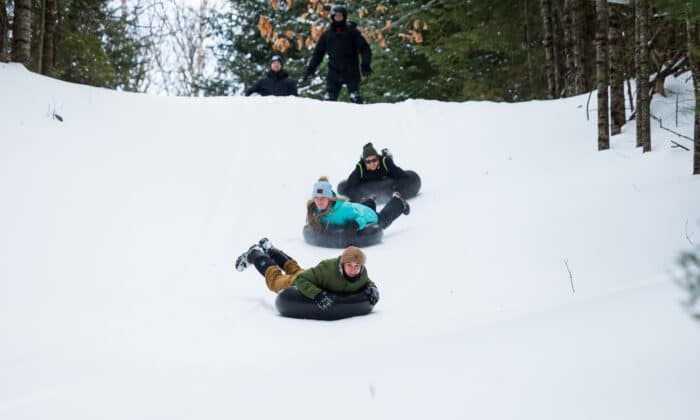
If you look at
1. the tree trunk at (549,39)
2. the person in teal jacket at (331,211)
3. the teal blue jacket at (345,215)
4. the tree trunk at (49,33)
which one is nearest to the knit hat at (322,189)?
the person in teal jacket at (331,211)

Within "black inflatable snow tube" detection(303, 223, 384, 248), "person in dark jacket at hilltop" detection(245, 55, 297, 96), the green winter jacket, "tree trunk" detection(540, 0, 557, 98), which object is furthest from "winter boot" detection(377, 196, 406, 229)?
"tree trunk" detection(540, 0, 557, 98)

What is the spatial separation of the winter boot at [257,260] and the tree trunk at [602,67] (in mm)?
5547

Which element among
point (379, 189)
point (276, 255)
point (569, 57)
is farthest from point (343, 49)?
point (276, 255)

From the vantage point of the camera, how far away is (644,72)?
26.2ft

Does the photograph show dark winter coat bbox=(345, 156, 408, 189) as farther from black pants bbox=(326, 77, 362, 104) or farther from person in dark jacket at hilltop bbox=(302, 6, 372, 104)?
black pants bbox=(326, 77, 362, 104)

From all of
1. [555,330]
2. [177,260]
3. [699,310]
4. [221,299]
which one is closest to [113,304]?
[221,299]

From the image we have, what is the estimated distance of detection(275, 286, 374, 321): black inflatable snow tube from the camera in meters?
4.88

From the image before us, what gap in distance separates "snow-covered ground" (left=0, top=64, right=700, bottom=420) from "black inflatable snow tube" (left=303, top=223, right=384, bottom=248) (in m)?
0.21

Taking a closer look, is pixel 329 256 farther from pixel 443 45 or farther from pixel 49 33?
pixel 443 45

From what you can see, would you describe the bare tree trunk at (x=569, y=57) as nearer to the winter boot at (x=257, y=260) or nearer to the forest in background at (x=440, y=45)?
the forest in background at (x=440, y=45)

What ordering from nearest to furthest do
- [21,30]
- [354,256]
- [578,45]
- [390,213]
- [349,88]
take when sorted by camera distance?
[354,256]
[390,213]
[21,30]
[578,45]
[349,88]

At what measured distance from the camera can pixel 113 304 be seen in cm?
505

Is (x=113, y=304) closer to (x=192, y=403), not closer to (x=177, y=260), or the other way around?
(x=177, y=260)

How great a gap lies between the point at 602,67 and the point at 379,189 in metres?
3.35
